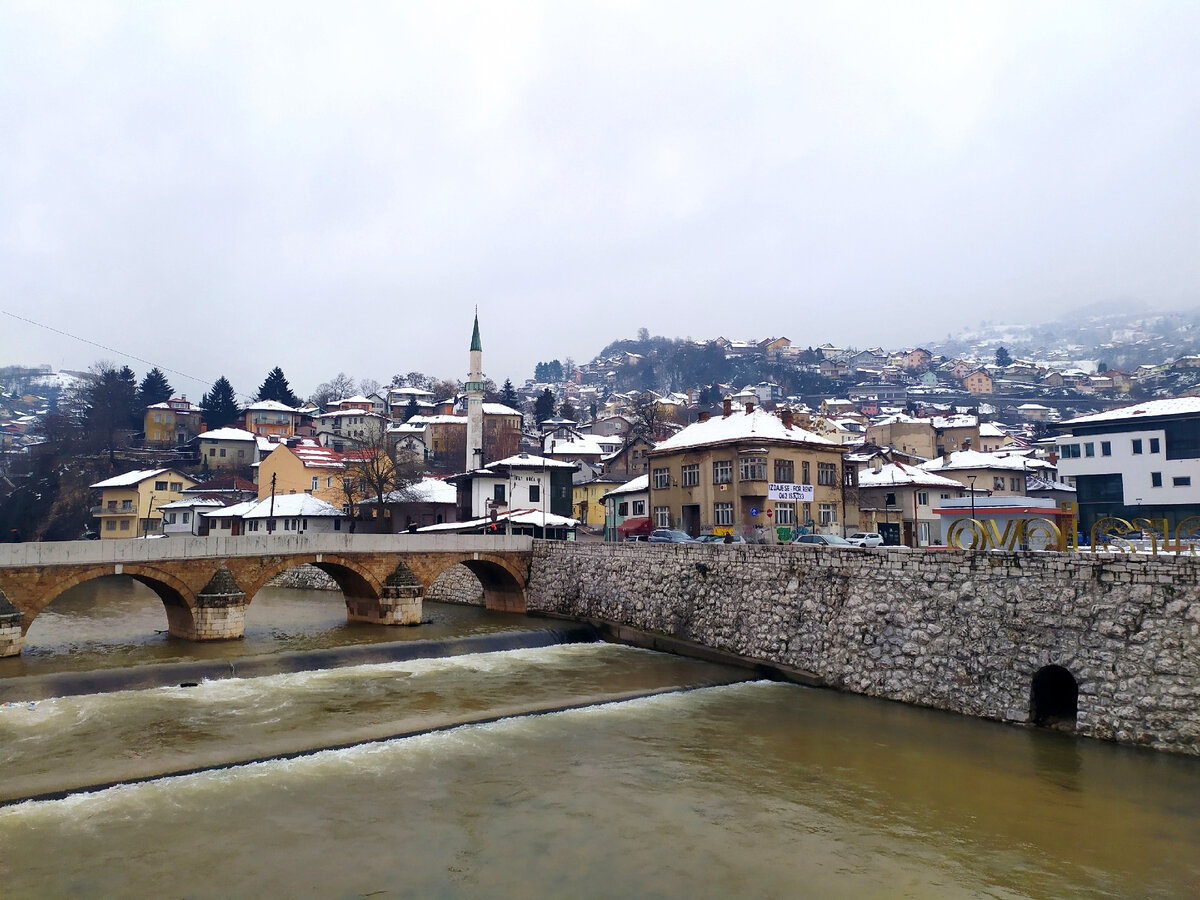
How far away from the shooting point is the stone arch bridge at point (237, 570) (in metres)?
25.2

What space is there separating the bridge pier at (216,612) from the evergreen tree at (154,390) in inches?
3298

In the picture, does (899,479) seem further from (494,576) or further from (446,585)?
(446,585)

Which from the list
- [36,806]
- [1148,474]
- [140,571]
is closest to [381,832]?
[36,806]

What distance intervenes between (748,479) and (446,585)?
19083mm

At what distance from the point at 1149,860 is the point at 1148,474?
32738 millimetres

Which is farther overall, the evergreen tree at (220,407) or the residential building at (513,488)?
the evergreen tree at (220,407)

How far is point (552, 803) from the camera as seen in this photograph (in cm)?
1448

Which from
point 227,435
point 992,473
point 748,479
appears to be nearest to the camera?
point 748,479

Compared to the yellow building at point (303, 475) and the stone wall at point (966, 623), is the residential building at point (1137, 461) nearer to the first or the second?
the stone wall at point (966, 623)

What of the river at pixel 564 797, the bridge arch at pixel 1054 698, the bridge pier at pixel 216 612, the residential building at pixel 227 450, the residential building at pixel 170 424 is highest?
A: the residential building at pixel 170 424

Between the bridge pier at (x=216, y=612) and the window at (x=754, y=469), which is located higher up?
the window at (x=754, y=469)

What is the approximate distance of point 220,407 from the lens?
10038 centimetres

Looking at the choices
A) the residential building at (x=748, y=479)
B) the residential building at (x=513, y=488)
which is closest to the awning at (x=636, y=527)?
the residential building at (x=748, y=479)

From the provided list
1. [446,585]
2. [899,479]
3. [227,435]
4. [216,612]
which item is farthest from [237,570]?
[227,435]
